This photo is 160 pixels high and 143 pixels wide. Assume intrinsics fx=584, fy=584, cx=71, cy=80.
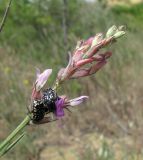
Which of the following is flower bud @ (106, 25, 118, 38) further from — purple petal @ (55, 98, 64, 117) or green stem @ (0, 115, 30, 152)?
green stem @ (0, 115, 30, 152)

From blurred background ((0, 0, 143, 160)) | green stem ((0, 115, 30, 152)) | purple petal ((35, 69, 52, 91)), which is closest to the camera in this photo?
green stem ((0, 115, 30, 152))

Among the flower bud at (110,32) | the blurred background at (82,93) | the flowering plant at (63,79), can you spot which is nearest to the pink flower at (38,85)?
the flowering plant at (63,79)

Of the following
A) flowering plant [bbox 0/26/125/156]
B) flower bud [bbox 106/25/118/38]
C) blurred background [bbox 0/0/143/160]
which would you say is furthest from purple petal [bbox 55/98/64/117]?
blurred background [bbox 0/0/143/160]

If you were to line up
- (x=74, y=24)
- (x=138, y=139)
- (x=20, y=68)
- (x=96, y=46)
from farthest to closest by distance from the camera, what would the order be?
1. (x=74, y=24)
2. (x=20, y=68)
3. (x=138, y=139)
4. (x=96, y=46)

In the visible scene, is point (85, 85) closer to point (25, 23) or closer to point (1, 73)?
point (1, 73)

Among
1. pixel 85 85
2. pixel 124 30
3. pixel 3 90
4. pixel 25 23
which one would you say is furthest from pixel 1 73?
pixel 124 30

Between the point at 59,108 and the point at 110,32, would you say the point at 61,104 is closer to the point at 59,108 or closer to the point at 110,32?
the point at 59,108

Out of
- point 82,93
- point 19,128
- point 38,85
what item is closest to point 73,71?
point 38,85
